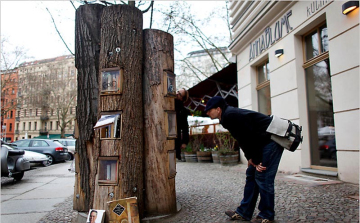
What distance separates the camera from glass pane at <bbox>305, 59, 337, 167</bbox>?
571 centimetres

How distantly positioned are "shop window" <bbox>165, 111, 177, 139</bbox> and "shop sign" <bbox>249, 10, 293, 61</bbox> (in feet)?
16.2

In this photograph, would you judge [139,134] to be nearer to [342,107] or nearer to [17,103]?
[342,107]

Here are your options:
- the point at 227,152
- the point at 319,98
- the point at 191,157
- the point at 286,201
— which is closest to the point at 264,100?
the point at 227,152

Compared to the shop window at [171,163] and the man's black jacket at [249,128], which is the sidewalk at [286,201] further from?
the man's black jacket at [249,128]

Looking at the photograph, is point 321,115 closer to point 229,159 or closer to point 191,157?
point 229,159

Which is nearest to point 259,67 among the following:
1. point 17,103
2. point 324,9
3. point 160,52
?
point 324,9

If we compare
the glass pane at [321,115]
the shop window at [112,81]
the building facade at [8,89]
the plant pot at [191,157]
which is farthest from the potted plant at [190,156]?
the building facade at [8,89]

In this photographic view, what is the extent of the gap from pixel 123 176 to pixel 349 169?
4.32 meters

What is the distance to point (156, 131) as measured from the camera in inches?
132

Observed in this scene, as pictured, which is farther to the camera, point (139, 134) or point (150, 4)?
point (150, 4)

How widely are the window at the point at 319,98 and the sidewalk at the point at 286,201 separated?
748 mm

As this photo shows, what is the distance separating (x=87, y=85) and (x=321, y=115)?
17.6 feet

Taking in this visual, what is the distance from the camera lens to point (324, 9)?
544cm

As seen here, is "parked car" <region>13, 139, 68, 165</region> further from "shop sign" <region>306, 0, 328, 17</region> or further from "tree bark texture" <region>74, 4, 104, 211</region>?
"shop sign" <region>306, 0, 328, 17</region>
